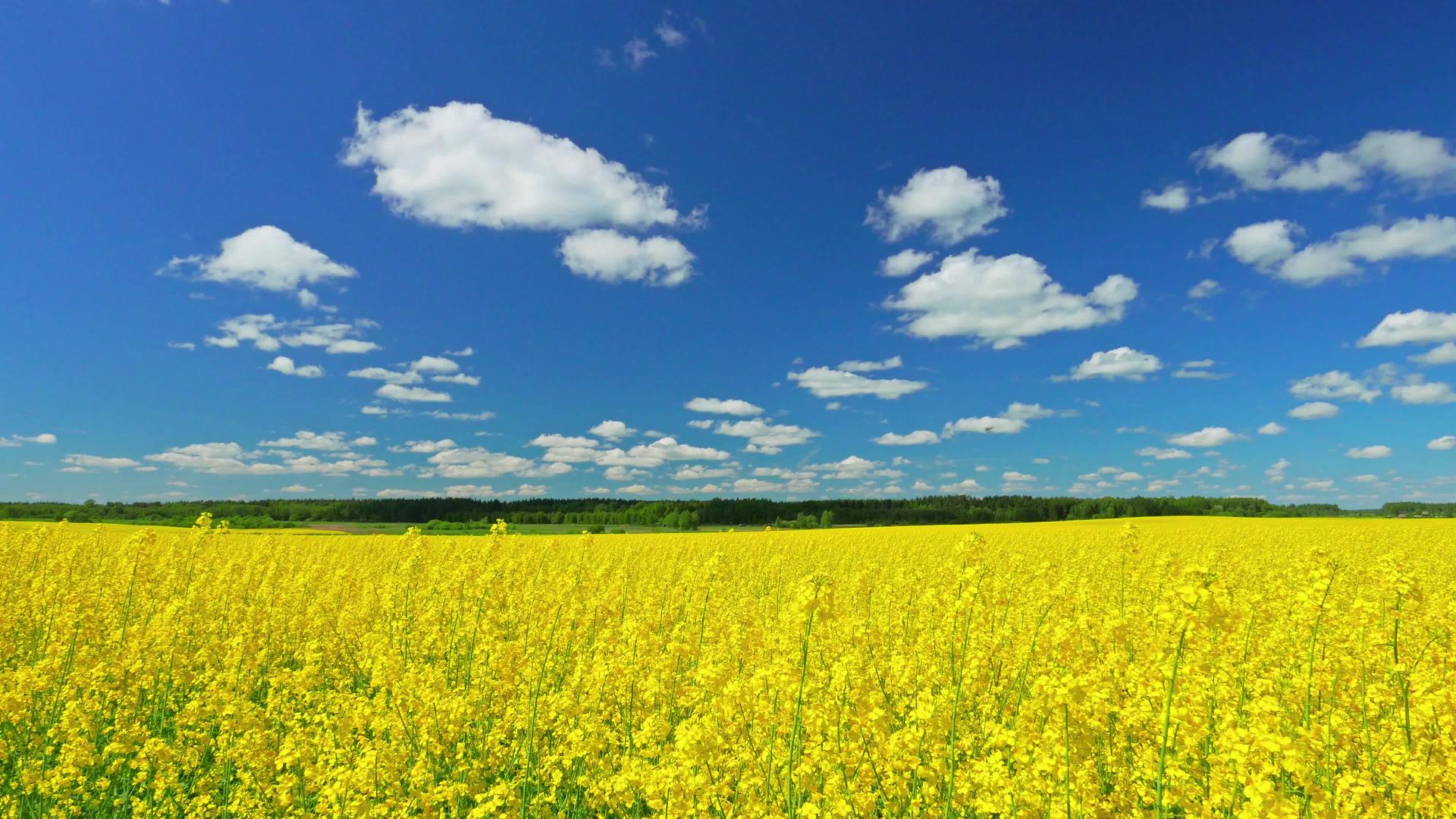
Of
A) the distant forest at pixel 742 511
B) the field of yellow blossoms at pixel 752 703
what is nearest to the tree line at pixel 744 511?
the distant forest at pixel 742 511

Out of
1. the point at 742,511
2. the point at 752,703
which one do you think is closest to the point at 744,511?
the point at 742,511

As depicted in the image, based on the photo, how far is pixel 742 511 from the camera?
6925 centimetres

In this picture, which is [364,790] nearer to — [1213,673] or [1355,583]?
[1213,673]

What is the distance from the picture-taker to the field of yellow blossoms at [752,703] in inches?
162

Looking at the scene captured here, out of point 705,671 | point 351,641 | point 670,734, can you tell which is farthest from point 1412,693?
point 351,641

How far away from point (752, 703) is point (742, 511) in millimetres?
64649

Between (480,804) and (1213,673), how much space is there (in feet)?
20.1

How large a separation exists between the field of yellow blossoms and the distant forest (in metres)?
48.7

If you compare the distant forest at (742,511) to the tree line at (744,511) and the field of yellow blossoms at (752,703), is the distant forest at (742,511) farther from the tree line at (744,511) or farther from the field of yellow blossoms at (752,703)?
the field of yellow blossoms at (752,703)

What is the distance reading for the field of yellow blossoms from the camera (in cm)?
412

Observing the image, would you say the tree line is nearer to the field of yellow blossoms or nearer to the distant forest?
the distant forest

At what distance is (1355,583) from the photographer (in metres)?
13.7

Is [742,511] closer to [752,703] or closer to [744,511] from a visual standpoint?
[744,511]

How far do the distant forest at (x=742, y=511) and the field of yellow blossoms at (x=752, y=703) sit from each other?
48665 millimetres
